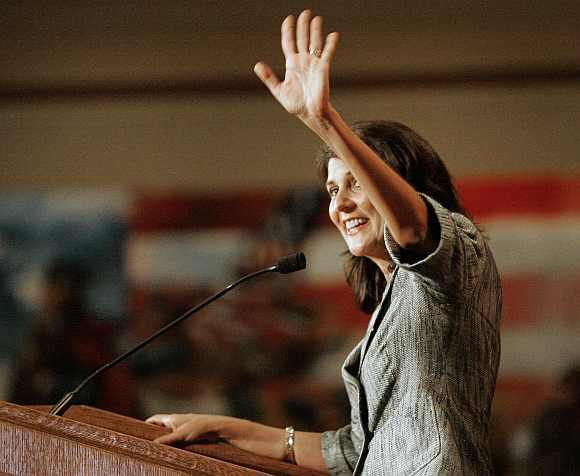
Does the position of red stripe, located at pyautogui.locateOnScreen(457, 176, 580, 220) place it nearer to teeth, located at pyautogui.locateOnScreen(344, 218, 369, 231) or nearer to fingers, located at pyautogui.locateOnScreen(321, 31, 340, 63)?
teeth, located at pyautogui.locateOnScreen(344, 218, 369, 231)

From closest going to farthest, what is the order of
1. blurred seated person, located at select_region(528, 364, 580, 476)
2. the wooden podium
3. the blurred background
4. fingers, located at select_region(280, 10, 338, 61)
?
the wooden podium, fingers, located at select_region(280, 10, 338, 61), blurred seated person, located at select_region(528, 364, 580, 476), the blurred background

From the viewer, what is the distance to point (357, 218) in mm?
1564

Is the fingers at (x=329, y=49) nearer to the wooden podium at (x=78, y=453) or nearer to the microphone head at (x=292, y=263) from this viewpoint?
the microphone head at (x=292, y=263)

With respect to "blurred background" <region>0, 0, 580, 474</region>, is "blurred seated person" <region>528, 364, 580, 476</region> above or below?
below

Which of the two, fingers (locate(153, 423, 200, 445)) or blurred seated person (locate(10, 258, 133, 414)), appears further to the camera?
blurred seated person (locate(10, 258, 133, 414))

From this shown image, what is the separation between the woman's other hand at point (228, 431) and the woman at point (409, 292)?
6 centimetres

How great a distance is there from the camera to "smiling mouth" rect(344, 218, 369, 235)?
156 centimetres

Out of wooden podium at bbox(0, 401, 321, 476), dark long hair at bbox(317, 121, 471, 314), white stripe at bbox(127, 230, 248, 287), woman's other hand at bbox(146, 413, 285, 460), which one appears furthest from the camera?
white stripe at bbox(127, 230, 248, 287)

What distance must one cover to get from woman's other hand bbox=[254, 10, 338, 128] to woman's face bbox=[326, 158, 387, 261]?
0.30 meters

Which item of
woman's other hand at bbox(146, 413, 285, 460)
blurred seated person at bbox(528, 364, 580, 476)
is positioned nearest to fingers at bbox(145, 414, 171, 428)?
woman's other hand at bbox(146, 413, 285, 460)

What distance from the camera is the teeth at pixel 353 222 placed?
156cm

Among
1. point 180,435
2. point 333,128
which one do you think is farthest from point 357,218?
point 180,435

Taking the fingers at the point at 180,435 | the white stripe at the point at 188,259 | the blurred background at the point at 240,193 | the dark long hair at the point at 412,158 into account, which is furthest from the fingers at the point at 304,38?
the white stripe at the point at 188,259

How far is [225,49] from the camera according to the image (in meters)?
4.26
